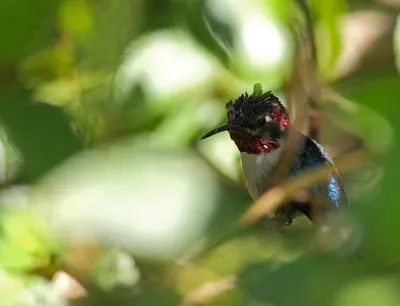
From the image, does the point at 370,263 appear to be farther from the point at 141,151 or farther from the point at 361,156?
the point at 141,151

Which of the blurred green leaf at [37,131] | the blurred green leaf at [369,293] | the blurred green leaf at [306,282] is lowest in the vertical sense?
the blurred green leaf at [369,293]

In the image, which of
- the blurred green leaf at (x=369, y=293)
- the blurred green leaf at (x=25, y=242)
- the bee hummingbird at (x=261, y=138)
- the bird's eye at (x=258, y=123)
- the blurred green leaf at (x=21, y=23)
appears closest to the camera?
the blurred green leaf at (x=369, y=293)

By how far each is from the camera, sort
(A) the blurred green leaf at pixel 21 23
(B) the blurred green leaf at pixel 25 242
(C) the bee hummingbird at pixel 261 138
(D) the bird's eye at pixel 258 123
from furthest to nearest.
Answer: (B) the blurred green leaf at pixel 25 242, (D) the bird's eye at pixel 258 123, (C) the bee hummingbird at pixel 261 138, (A) the blurred green leaf at pixel 21 23

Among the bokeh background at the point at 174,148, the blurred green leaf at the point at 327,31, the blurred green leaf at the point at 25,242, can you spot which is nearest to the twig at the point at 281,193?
the bokeh background at the point at 174,148

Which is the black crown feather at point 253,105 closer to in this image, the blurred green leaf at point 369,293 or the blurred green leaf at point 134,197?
the blurred green leaf at point 134,197

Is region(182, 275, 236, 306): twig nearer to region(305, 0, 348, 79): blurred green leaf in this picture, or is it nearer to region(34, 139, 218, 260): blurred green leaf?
region(34, 139, 218, 260): blurred green leaf

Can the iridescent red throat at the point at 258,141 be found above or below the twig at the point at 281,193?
above

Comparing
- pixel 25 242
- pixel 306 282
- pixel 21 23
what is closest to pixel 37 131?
pixel 21 23
